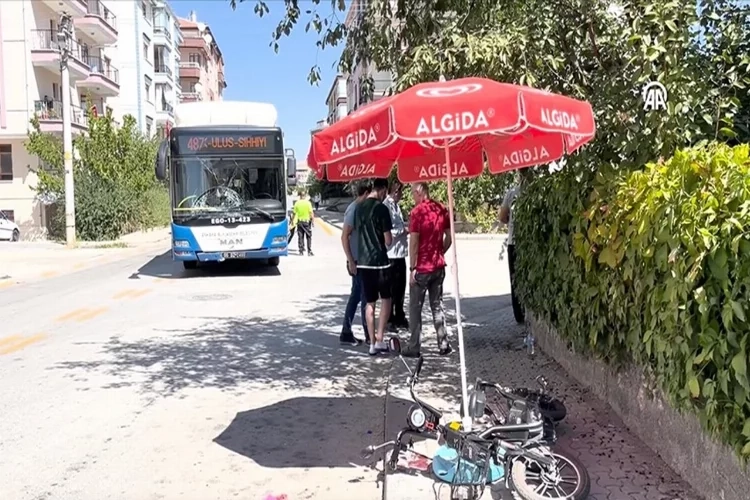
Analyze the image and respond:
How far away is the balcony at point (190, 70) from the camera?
248 ft

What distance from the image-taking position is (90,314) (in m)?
11.0

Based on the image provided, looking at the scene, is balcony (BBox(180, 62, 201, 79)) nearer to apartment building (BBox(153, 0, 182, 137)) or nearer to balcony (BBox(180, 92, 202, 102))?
balcony (BBox(180, 92, 202, 102))

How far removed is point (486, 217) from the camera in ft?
93.7

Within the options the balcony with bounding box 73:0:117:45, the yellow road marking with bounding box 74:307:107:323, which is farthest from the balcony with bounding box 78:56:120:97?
the yellow road marking with bounding box 74:307:107:323

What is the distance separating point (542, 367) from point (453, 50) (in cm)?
318

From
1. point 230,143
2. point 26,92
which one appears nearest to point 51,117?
point 26,92

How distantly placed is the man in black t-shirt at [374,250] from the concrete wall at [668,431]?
2.28 meters

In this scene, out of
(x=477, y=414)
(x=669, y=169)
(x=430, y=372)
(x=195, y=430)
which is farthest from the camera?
(x=430, y=372)

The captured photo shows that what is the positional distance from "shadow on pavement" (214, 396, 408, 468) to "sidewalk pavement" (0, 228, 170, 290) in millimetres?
11693

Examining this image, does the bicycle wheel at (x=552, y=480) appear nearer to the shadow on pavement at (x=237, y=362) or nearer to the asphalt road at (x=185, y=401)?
the asphalt road at (x=185, y=401)

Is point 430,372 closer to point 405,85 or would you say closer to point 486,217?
point 405,85

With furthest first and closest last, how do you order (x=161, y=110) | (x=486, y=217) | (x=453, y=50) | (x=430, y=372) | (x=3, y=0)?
(x=161, y=110) < (x=3, y=0) < (x=486, y=217) < (x=430, y=372) < (x=453, y=50)

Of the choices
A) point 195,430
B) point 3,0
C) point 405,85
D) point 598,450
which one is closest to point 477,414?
point 598,450

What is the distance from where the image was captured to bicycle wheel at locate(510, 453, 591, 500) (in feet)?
12.5
